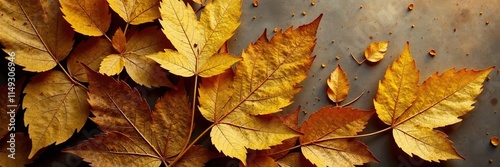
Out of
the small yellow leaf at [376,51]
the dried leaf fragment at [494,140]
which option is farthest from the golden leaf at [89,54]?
the dried leaf fragment at [494,140]

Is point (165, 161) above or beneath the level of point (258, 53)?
beneath

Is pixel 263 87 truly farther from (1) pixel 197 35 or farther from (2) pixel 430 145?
(2) pixel 430 145

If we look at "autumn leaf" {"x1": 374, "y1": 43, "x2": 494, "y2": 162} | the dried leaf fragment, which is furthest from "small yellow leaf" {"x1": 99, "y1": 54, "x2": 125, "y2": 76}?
the dried leaf fragment

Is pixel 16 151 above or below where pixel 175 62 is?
below

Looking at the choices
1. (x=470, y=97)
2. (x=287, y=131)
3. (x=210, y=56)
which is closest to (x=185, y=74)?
(x=210, y=56)

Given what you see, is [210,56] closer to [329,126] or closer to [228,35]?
[228,35]

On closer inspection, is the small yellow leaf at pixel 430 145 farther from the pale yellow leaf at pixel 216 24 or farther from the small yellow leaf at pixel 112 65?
the small yellow leaf at pixel 112 65

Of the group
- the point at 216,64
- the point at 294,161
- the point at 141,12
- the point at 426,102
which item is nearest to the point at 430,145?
the point at 426,102

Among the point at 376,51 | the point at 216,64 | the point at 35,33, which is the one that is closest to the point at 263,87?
the point at 216,64
